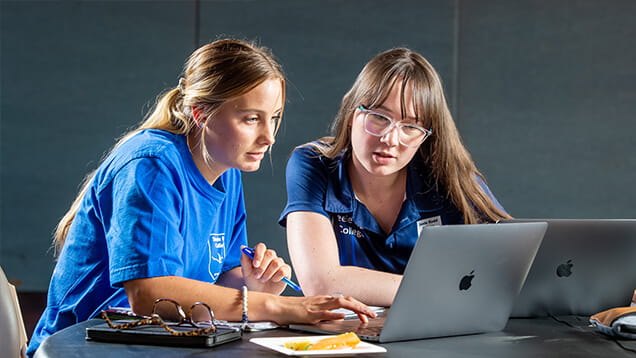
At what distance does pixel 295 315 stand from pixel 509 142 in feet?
12.0

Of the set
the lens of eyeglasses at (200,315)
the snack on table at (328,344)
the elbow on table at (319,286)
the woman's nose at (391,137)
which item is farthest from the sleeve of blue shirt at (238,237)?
the snack on table at (328,344)

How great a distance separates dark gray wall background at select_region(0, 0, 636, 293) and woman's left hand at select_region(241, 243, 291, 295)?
301 centimetres

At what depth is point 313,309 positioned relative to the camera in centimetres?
134

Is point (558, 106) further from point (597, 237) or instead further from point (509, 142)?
point (597, 237)

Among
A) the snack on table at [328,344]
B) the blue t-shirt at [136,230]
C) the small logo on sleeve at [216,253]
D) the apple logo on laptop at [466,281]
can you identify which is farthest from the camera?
the small logo on sleeve at [216,253]

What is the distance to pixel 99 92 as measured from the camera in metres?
4.68

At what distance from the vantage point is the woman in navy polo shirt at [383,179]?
1946 mm

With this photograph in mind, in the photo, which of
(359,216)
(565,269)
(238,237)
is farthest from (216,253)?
(565,269)

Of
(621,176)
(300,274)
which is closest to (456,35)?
(621,176)

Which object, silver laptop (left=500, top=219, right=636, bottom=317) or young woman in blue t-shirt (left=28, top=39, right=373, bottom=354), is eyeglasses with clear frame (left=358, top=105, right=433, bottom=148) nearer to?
young woman in blue t-shirt (left=28, top=39, right=373, bottom=354)

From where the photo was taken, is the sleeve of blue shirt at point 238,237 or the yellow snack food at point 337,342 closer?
the yellow snack food at point 337,342

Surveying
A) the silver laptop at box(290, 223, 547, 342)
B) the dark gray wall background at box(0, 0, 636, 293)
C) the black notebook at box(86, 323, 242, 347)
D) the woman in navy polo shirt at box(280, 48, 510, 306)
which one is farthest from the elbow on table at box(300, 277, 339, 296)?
the dark gray wall background at box(0, 0, 636, 293)

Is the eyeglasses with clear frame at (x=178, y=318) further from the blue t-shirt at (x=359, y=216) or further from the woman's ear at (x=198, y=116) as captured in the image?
the blue t-shirt at (x=359, y=216)

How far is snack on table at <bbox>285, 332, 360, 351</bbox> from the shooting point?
109 cm
